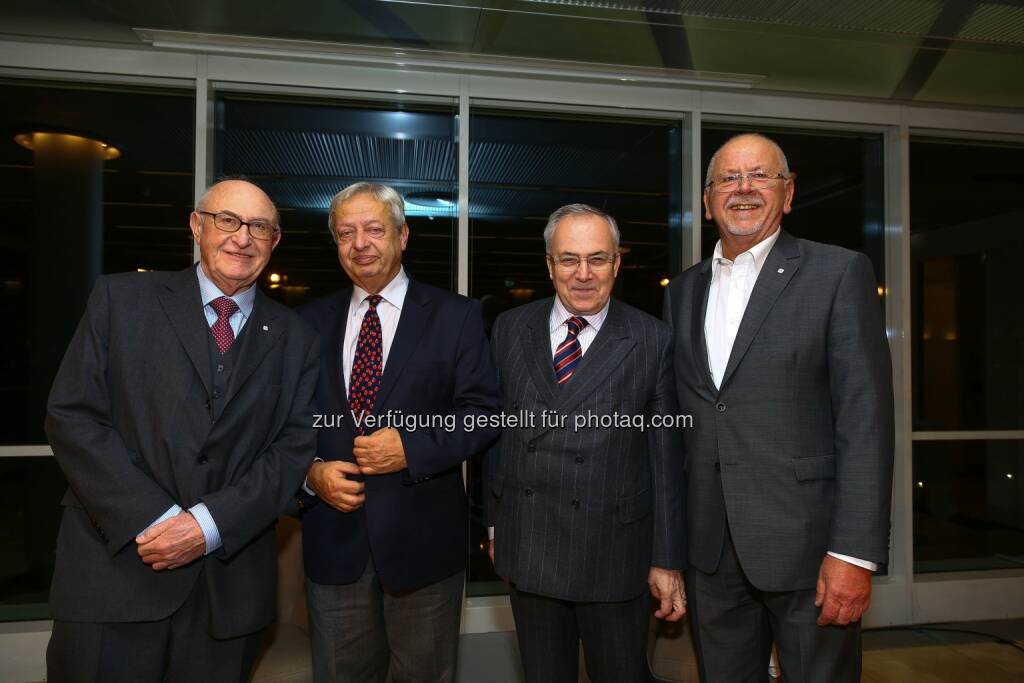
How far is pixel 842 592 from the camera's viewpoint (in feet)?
5.33

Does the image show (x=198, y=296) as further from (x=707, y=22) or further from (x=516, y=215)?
(x=707, y=22)

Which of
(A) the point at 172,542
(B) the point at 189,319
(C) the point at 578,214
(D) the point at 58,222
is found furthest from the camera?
(D) the point at 58,222

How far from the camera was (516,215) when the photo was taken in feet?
12.3

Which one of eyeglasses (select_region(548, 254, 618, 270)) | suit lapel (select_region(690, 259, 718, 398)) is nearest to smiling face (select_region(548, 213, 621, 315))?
eyeglasses (select_region(548, 254, 618, 270))

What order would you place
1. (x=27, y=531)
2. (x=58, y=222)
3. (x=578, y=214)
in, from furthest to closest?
1. (x=27, y=531)
2. (x=58, y=222)
3. (x=578, y=214)

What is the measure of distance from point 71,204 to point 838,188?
15.2 feet

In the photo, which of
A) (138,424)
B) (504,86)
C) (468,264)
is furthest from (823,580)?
(504,86)

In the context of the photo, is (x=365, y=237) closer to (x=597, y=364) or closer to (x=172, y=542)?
(x=597, y=364)

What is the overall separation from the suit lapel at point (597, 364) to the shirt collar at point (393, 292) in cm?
54

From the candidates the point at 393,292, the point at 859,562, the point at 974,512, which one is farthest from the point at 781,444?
the point at 974,512

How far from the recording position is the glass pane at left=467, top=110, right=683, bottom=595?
3.70m

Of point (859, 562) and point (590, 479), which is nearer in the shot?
point (859, 562)

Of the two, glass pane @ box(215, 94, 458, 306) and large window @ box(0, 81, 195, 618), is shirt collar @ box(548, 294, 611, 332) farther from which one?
large window @ box(0, 81, 195, 618)

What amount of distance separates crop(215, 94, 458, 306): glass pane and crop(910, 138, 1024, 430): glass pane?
3.05 m
